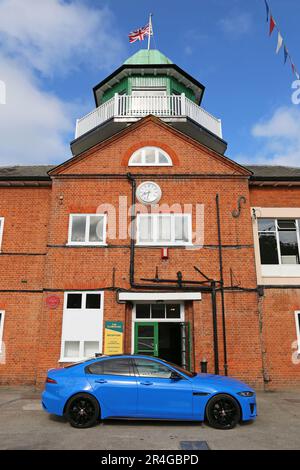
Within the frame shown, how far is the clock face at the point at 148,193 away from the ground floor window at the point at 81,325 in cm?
382

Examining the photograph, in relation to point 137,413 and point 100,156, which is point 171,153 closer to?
point 100,156

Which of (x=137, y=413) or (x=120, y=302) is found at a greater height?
(x=120, y=302)

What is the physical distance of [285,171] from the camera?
15.6 m

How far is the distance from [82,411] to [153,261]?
20.4ft

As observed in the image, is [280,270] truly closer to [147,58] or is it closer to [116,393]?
[116,393]

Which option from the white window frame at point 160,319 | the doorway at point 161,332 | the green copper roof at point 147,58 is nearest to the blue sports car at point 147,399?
the doorway at point 161,332

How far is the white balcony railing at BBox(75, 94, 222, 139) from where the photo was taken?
1538cm

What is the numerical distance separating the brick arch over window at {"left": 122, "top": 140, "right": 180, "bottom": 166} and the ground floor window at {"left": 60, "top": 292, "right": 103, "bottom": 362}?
5.32 m

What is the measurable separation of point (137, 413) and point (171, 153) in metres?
9.61

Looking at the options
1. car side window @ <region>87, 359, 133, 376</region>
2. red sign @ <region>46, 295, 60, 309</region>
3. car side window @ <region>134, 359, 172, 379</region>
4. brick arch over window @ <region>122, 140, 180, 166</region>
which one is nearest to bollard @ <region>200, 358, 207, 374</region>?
car side window @ <region>134, 359, 172, 379</region>

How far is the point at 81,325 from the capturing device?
11.8 metres

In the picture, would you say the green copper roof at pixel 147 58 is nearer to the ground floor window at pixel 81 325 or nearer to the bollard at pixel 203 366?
the ground floor window at pixel 81 325
